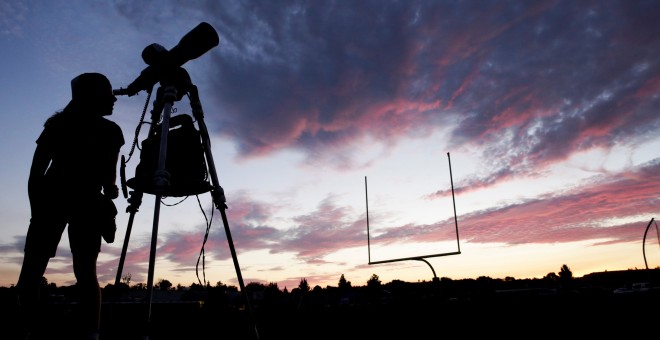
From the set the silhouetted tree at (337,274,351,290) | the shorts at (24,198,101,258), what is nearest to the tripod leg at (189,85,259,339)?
the shorts at (24,198,101,258)

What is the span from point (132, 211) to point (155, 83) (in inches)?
52.1

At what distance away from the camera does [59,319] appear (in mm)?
6105

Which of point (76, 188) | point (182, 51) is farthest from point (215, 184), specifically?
point (182, 51)

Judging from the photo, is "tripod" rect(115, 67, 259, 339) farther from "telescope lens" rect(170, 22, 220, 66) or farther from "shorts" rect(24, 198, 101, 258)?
"shorts" rect(24, 198, 101, 258)

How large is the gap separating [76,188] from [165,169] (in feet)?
1.80

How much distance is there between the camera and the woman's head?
2.51 m

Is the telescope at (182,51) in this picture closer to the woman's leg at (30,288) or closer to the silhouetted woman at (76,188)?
the silhouetted woman at (76,188)

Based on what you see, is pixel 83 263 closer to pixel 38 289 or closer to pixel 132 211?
pixel 38 289

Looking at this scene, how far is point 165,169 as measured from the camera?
2641 millimetres

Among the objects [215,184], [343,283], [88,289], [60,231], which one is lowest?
[343,283]

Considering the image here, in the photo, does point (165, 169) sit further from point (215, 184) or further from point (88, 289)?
point (88, 289)

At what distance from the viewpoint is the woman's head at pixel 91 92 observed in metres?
2.51

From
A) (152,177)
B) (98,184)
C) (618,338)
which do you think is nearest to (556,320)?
(618,338)

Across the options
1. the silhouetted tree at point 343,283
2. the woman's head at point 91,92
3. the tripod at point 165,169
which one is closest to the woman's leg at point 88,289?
the tripod at point 165,169
